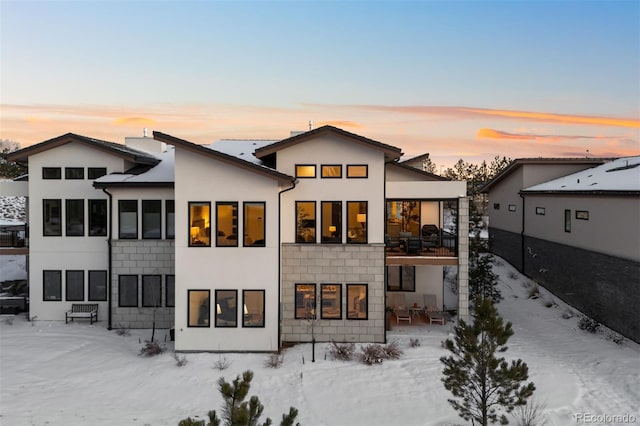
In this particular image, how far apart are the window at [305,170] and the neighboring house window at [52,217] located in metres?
10.3

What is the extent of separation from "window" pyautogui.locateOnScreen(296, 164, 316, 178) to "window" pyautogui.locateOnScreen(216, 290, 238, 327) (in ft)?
15.6

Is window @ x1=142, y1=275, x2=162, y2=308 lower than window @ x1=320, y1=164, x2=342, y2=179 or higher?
lower

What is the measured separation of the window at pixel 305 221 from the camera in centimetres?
1477

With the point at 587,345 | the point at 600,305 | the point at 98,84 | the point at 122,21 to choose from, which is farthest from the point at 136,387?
the point at 98,84

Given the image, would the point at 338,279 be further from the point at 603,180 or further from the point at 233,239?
the point at 603,180

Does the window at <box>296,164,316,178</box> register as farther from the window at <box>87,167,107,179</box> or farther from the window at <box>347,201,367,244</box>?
the window at <box>87,167,107,179</box>

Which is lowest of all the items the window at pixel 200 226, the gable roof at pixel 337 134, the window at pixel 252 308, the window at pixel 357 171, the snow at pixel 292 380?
the snow at pixel 292 380

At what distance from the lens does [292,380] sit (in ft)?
38.2

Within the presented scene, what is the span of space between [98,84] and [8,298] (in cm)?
1315

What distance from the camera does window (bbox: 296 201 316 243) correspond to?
48.5ft

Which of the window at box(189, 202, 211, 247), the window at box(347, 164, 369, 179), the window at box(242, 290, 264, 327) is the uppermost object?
the window at box(347, 164, 369, 179)

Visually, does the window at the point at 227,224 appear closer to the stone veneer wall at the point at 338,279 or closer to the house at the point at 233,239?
the house at the point at 233,239

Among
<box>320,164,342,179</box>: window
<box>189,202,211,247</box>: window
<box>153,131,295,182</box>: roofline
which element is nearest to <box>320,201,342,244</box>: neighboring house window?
<box>320,164,342,179</box>: window

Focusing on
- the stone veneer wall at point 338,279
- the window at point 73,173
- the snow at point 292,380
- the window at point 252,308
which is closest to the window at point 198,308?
the snow at point 292,380
